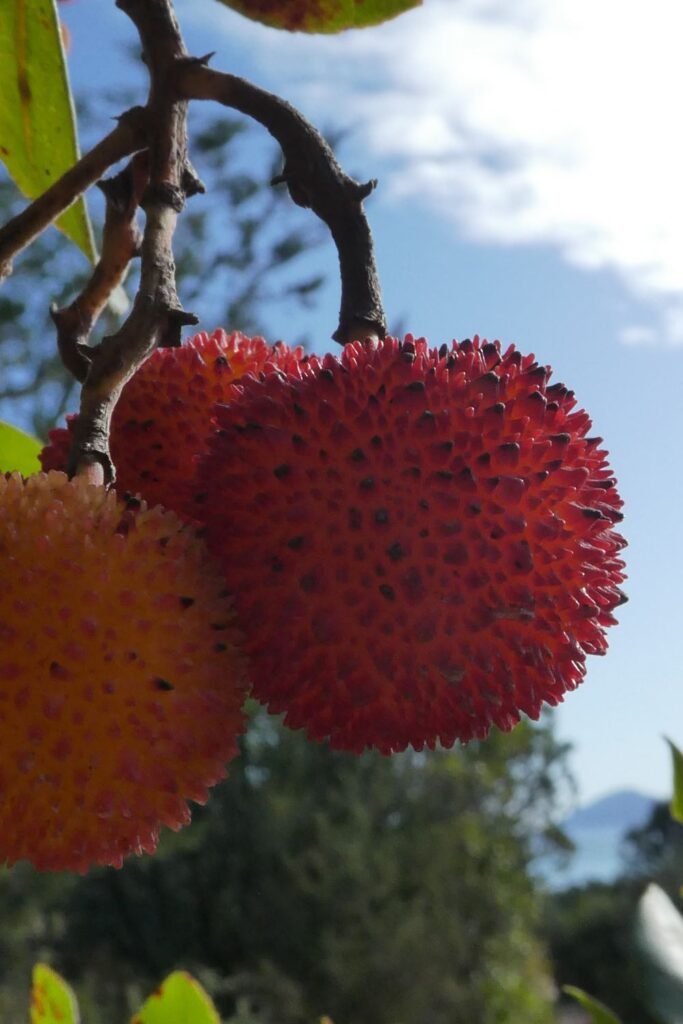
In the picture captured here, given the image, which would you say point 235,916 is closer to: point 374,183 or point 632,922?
point 632,922

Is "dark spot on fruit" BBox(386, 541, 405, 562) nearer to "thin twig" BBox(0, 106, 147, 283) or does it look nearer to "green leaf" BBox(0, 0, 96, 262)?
"thin twig" BBox(0, 106, 147, 283)

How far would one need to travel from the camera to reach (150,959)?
6.03 m

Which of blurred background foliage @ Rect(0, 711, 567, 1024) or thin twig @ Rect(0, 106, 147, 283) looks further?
blurred background foliage @ Rect(0, 711, 567, 1024)

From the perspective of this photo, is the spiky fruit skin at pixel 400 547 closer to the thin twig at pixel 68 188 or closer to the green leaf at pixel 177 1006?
the thin twig at pixel 68 188

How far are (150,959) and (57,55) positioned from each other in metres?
5.83

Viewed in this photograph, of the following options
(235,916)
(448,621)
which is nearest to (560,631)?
(448,621)

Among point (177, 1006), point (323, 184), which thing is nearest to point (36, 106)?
point (323, 184)

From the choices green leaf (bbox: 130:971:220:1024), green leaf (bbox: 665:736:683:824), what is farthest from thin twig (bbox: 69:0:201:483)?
green leaf (bbox: 665:736:683:824)

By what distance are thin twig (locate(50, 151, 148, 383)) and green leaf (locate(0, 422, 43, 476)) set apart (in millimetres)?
130

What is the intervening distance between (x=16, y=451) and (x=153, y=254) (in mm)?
264

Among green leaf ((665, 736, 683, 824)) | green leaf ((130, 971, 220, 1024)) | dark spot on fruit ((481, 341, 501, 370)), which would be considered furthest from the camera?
green leaf ((665, 736, 683, 824))

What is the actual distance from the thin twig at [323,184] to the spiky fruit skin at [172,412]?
2.0 inches

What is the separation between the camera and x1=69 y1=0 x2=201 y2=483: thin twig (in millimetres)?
528

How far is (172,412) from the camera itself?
24.9 inches
